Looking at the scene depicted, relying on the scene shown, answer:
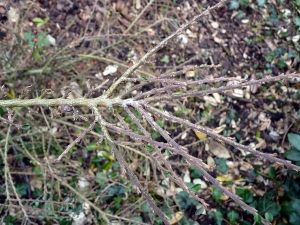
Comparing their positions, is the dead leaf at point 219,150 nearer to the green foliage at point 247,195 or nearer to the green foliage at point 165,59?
the green foliage at point 247,195

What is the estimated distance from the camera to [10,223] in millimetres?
1622

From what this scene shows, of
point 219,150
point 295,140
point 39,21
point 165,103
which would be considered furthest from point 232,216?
point 39,21

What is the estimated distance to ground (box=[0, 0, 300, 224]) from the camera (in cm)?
193

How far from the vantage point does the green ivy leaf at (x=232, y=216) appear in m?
2.05

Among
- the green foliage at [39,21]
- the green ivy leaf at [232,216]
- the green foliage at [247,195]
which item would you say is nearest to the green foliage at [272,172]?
the green foliage at [247,195]

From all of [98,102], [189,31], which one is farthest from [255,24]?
[98,102]

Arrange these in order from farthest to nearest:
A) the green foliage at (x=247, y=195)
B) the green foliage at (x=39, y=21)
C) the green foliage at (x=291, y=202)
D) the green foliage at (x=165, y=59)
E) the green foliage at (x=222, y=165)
Answer: the green foliage at (x=165, y=59) → the green foliage at (x=39, y=21) → the green foliage at (x=222, y=165) → the green foliage at (x=247, y=195) → the green foliage at (x=291, y=202)

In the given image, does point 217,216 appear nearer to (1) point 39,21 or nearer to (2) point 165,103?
(2) point 165,103

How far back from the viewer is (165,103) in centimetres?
221

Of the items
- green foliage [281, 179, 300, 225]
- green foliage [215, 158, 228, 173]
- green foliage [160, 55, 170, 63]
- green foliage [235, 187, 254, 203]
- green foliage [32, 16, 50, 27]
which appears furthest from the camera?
green foliage [160, 55, 170, 63]

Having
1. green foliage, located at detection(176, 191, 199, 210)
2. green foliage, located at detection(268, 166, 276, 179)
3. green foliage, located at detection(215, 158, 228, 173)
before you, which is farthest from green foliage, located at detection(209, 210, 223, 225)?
green foliage, located at detection(268, 166, 276, 179)

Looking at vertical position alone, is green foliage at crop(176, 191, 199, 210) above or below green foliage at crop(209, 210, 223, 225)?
above

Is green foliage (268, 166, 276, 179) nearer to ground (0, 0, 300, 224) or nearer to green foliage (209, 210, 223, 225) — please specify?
ground (0, 0, 300, 224)

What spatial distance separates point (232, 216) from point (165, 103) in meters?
0.71
